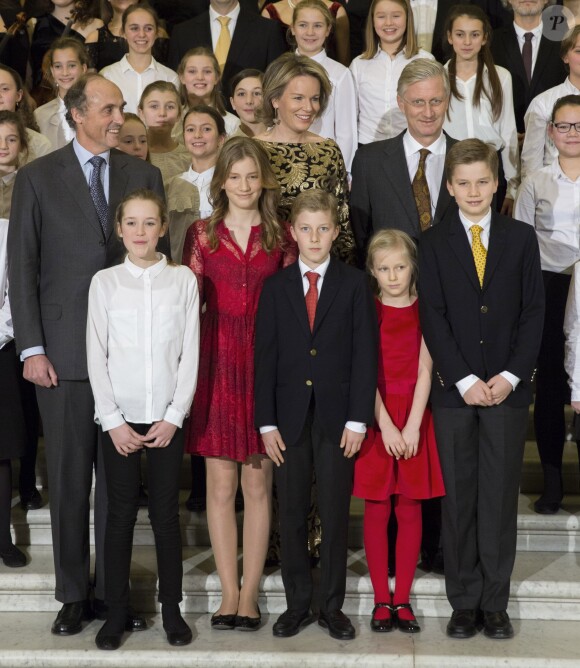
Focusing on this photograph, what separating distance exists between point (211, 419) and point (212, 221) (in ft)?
2.50


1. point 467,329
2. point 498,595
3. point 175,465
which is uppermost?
point 467,329

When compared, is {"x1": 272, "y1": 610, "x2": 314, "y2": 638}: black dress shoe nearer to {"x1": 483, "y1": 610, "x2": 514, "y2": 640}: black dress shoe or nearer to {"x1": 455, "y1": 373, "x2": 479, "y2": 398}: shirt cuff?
{"x1": 483, "y1": 610, "x2": 514, "y2": 640}: black dress shoe

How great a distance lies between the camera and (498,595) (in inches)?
167

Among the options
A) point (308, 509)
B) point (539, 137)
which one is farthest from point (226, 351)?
point (539, 137)

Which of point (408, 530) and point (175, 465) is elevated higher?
point (175, 465)

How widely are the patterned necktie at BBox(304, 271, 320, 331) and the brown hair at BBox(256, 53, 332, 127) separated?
0.80 metres

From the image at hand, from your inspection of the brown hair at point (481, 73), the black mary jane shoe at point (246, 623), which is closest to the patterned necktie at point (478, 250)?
the black mary jane shoe at point (246, 623)

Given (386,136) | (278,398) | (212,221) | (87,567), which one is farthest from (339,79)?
(87,567)

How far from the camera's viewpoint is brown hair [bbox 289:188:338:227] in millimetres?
4211

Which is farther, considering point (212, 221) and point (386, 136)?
point (386, 136)

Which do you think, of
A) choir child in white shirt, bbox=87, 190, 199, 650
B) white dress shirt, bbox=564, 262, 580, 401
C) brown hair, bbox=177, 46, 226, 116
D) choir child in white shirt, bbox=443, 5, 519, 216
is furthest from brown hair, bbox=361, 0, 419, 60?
choir child in white shirt, bbox=87, 190, 199, 650

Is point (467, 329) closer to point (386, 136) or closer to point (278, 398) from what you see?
point (278, 398)

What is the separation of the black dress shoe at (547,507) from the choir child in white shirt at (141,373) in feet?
5.64

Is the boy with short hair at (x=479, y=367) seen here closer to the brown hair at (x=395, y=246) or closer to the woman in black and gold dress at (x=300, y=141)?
the brown hair at (x=395, y=246)
